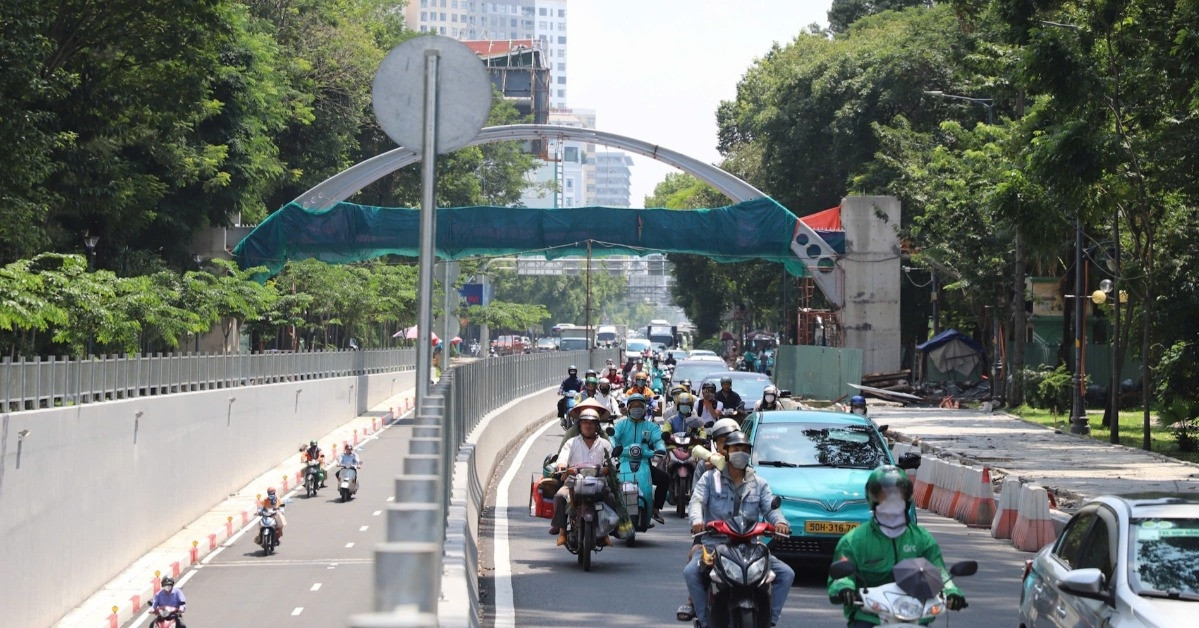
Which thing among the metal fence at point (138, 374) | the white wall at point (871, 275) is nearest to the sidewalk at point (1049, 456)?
the white wall at point (871, 275)

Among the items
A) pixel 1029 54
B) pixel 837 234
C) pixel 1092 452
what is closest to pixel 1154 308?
pixel 1092 452

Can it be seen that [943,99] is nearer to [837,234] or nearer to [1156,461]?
[837,234]

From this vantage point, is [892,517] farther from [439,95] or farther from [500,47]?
[500,47]

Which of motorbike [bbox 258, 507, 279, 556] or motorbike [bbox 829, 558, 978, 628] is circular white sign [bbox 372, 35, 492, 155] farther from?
motorbike [bbox 258, 507, 279, 556]

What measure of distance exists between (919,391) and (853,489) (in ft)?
120

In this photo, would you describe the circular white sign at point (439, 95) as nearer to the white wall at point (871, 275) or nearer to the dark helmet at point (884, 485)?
the dark helmet at point (884, 485)

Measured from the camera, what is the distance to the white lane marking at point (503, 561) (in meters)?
11.9

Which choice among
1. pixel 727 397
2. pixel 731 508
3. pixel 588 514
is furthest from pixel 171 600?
pixel 731 508

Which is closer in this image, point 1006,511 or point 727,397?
point 1006,511

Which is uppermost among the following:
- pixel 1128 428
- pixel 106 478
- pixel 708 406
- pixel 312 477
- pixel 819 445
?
pixel 708 406

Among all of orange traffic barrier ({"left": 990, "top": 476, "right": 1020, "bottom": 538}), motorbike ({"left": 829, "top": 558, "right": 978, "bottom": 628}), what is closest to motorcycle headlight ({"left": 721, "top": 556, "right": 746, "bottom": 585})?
motorbike ({"left": 829, "top": 558, "right": 978, "bottom": 628})

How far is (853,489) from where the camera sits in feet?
45.6

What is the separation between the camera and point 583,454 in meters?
14.3

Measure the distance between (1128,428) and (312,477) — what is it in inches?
836
